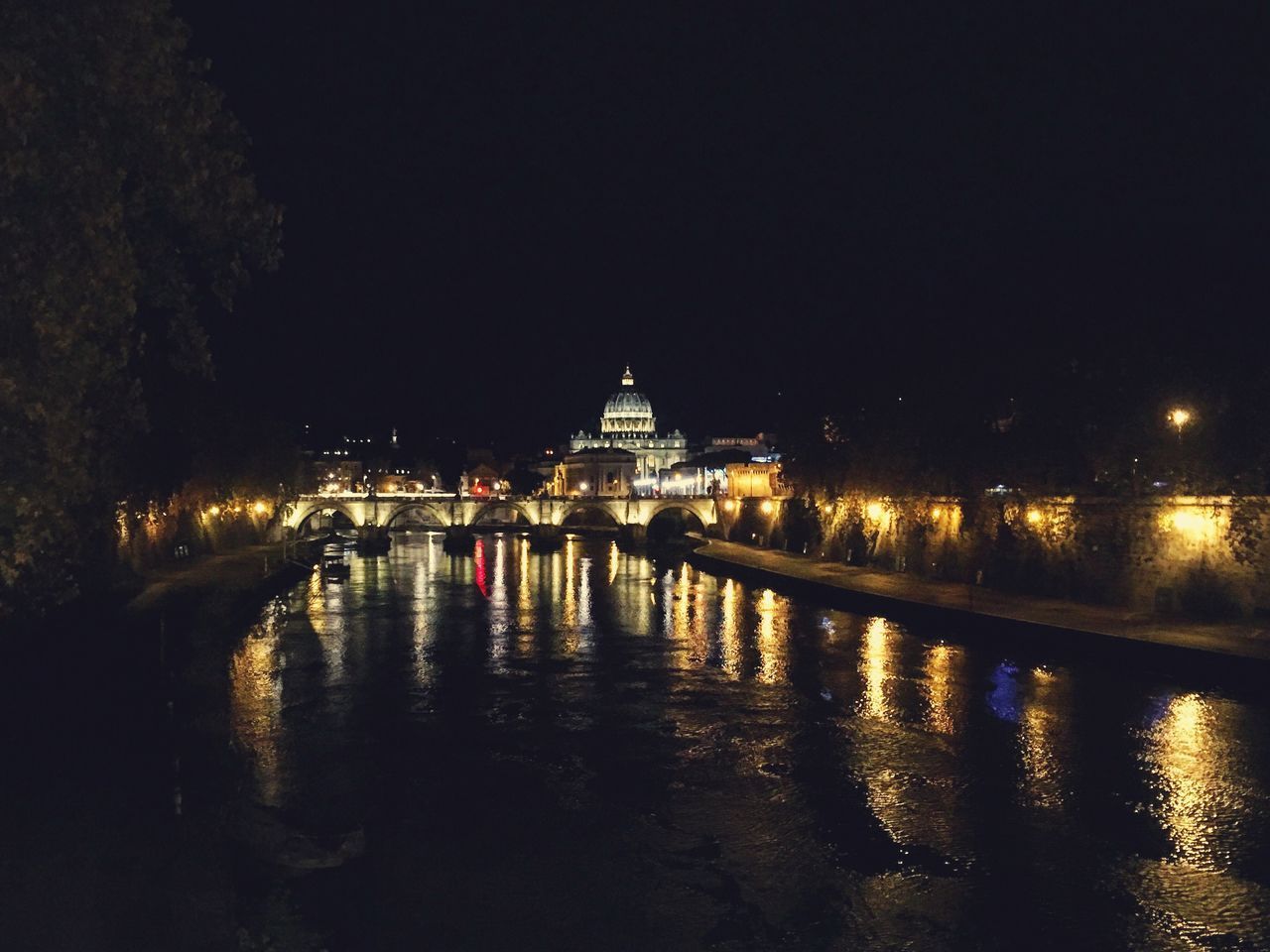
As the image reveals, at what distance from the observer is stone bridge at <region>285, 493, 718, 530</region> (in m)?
79.6

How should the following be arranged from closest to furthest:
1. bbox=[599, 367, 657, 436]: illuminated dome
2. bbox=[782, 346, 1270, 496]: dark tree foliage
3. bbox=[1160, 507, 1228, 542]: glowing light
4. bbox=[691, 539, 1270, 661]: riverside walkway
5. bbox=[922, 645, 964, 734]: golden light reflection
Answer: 1. bbox=[922, 645, 964, 734]: golden light reflection
2. bbox=[691, 539, 1270, 661]: riverside walkway
3. bbox=[782, 346, 1270, 496]: dark tree foliage
4. bbox=[1160, 507, 1228, 542]: glowing light
5. bbox=[599, 367, 657, 436]: illuminated dome

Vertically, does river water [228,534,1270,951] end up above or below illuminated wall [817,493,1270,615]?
below

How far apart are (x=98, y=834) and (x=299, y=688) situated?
11863 mm

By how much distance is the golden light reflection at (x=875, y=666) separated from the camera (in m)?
21.9

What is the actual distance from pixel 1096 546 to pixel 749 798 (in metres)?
19.9

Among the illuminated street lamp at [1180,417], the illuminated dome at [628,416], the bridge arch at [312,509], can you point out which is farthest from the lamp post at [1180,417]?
the illuminated dome at [628,416]

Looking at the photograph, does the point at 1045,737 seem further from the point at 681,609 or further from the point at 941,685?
the point at 681,609

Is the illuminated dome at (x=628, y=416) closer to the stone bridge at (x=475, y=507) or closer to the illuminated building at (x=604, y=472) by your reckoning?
the illuminated building at (x=604, y=472)

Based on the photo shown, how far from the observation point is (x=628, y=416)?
18000 cm

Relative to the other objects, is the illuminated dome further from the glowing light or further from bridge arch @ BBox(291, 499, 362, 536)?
the glowing light

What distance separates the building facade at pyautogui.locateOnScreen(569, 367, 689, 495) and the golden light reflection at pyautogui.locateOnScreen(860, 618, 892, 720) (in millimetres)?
134250

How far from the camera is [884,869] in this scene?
42.8 feet

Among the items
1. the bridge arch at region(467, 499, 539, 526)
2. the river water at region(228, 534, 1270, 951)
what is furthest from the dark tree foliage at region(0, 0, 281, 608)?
the bridge arch at region(467, 499, 539, 526)

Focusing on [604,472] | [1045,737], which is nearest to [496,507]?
[604,472]
